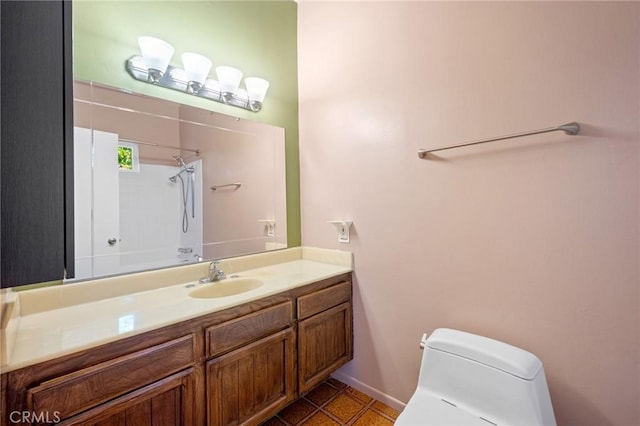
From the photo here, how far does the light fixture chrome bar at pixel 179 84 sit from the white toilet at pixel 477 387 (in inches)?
70.5

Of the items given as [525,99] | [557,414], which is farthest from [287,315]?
[525,99]

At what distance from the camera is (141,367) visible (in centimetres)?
98

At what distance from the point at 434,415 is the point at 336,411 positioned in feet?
2.53

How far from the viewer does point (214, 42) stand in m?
1.73

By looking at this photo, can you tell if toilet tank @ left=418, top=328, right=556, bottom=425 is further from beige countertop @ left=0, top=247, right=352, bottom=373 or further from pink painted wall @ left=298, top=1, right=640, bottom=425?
beige countertop @ left=0, top=247, right=352, bottom=373

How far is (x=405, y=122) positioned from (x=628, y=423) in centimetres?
158

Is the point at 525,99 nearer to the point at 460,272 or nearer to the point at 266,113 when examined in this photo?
the point at 460,272

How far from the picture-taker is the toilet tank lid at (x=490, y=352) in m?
1.05

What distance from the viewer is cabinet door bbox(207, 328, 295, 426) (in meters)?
1.19

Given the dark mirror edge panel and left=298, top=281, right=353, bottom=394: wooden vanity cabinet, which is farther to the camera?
left=298, top=281, right=353, bottom=394: wooden vanity cabinet

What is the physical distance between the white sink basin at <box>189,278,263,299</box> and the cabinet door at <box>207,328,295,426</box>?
0.37 meters

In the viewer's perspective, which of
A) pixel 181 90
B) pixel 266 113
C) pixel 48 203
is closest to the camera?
pixel 48 203

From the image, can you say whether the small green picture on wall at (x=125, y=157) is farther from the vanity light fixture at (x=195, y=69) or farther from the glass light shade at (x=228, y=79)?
the glass light shade at (x=228, y=79)

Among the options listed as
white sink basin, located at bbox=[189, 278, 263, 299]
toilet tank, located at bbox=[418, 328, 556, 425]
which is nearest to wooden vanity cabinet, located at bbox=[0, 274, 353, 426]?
white sink basin, located at bbox=[189, 278, 263, 299]
